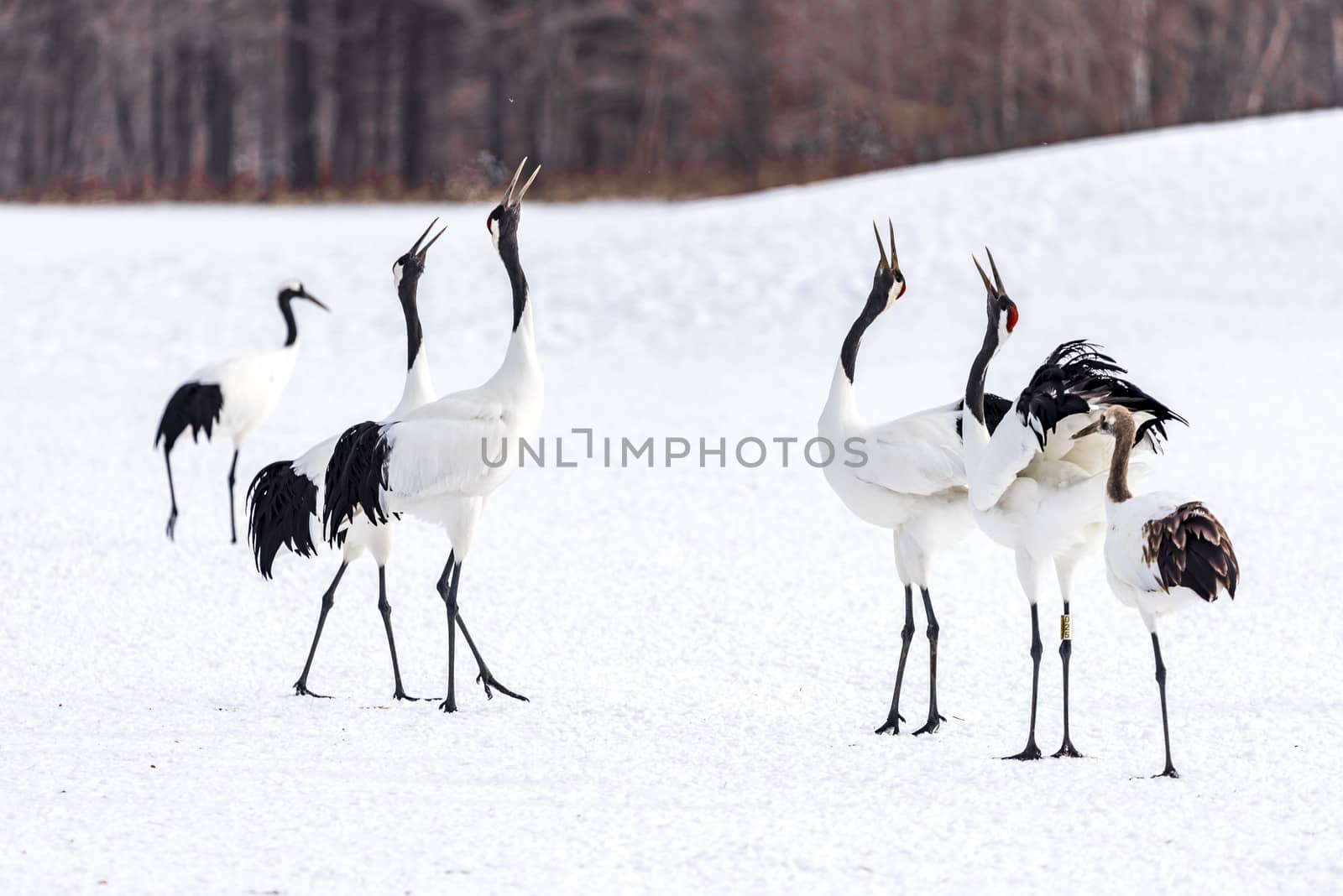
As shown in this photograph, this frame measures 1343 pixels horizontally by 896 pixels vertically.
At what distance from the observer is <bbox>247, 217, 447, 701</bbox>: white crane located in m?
6.10

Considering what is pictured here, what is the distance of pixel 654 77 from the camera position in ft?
135

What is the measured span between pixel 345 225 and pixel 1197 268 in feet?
44.8

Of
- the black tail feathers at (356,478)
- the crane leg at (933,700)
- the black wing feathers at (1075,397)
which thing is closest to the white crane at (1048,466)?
the black wing feathers at (1075,397)

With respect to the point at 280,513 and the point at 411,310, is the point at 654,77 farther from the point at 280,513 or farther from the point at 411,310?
the point at 280,513

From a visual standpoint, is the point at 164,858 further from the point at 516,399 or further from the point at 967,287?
the point at 967,287

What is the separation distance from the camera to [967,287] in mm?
15641

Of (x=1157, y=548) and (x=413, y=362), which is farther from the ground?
(x=413, y=362)

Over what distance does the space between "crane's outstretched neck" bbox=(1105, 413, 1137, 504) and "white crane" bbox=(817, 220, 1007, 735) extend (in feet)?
2.34

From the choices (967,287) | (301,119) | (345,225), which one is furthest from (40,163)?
(967,287)

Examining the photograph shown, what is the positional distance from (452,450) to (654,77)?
36815mm

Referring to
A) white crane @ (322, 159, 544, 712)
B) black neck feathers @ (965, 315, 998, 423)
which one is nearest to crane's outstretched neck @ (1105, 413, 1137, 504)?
black neck feathers @ (965, 315, 998, 423)

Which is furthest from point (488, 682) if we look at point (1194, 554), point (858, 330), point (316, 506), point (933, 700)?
point (1194, 554)

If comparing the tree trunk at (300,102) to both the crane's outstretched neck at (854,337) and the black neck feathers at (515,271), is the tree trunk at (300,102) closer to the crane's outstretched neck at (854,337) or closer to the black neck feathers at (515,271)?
the black neck feathers at (515,271)

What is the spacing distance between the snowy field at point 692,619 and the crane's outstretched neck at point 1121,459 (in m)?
0.93
